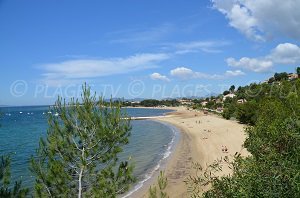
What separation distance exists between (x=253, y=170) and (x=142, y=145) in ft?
130

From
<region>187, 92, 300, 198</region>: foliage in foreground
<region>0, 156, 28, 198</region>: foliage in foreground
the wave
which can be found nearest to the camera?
<region>187, 92, 300, 198</region>: foliage in foreground

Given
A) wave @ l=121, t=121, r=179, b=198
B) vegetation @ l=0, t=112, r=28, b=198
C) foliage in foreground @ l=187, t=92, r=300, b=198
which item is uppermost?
foliage in foreground @ l=187, t=92, r=300, b=198

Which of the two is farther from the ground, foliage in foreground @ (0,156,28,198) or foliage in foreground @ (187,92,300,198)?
foliage in foreground @ (187,92,300,198)

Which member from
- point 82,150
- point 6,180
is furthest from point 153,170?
point 6,180

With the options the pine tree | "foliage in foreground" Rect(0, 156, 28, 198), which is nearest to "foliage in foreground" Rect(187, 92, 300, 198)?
the pine tree

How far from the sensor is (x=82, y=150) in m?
11.2

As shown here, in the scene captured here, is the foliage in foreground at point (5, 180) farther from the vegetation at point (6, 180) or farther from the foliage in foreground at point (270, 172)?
the foliage in foreground at point (270, 172)

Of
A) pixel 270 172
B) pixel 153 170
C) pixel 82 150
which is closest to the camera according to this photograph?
pixel 270 172

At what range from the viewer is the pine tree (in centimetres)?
1086

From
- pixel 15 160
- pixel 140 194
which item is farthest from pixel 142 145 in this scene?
pixel 140 194

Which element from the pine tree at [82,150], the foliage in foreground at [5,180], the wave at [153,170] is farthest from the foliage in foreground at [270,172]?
the wave at [153,170]

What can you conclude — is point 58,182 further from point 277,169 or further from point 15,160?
point 15,160

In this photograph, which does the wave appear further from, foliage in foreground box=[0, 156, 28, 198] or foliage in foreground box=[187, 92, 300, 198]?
foliage in foreground box=[187, 92, 300, 198]

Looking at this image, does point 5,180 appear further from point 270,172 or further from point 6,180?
point 270,172
